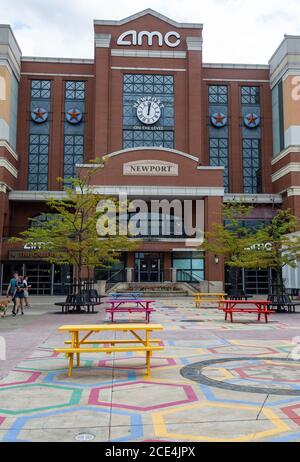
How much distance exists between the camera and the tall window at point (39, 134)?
50938 millimetres

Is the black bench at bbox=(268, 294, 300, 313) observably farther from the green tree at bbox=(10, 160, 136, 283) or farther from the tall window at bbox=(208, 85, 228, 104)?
the tall window at bbox=(208, 85, 228, 104)

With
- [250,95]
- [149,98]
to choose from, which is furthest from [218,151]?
[149,98]

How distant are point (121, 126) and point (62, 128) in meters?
7.05

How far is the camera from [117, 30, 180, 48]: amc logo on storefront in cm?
5116

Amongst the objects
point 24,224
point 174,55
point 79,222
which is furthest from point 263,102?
point 79,222

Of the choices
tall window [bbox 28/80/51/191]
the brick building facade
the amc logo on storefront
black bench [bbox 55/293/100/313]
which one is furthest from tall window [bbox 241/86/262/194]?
black bench [bbox 55/293/100/313]

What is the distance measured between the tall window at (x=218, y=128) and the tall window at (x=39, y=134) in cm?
1859

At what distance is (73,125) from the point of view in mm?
52375

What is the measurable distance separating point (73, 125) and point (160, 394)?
48885mm

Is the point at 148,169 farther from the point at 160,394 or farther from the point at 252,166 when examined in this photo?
the point at 160,394

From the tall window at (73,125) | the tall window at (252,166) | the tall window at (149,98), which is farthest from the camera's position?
the tall window at (252,166)

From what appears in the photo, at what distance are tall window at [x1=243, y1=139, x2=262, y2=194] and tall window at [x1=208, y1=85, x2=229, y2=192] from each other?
7.28 feet

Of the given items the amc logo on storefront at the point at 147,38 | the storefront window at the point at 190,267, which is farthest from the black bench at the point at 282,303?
the amc logo on storefront at the point at 147,38

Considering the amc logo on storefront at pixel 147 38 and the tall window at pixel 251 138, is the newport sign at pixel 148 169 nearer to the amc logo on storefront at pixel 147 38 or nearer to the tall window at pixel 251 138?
the tall window at pixel 251 138
